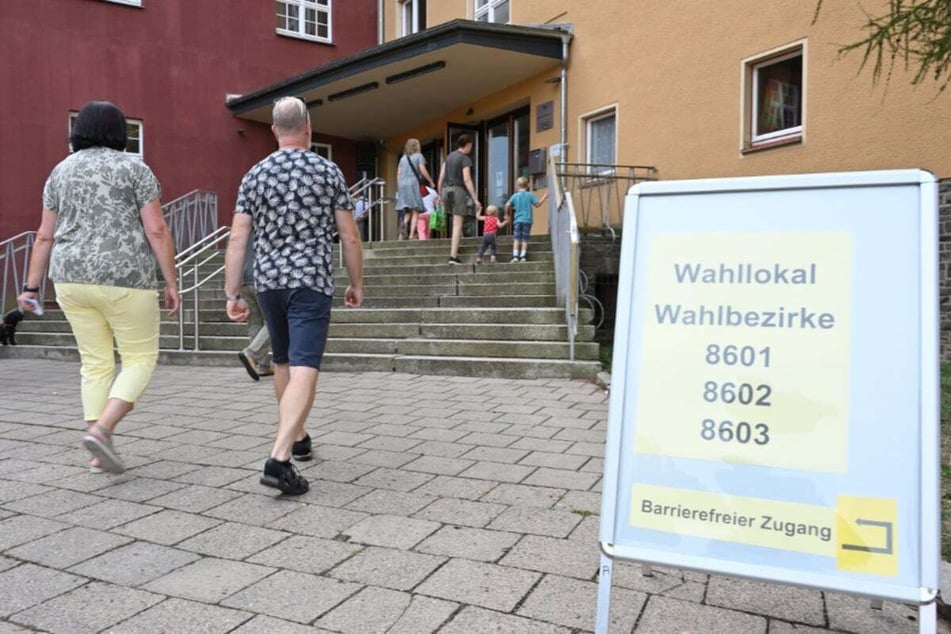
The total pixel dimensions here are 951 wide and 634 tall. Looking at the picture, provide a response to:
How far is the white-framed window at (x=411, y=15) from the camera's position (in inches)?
667

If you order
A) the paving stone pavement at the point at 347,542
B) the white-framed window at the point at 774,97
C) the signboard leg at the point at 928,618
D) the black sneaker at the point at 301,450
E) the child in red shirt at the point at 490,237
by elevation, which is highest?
the white-framed window at the point at 774,97

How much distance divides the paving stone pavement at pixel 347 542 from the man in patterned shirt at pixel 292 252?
46 cm

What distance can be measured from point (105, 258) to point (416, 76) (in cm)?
1006

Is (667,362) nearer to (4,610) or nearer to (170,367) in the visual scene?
(4,610)

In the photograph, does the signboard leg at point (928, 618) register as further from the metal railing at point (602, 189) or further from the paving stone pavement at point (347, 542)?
the metal railing at point (602, 189)

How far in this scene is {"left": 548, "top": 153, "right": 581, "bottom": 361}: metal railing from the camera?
6.97 meters

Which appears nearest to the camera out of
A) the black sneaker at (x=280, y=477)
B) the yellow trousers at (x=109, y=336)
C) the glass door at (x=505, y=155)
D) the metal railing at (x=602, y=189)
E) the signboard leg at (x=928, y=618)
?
the signboard leg at (x=928, y=618)

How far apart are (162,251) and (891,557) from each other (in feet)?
11.3

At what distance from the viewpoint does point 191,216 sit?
583 inches

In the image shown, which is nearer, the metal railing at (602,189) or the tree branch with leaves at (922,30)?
the tree branch with leaves at (922,30)

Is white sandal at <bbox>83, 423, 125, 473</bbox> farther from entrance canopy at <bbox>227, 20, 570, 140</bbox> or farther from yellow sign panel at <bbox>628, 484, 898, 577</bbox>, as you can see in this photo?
entrance canopy at <bbox>227, 20, 570, 140</bbox>

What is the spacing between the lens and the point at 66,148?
13.5 m

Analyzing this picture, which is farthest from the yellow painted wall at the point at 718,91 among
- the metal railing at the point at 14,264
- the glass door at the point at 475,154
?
the metal railing at the point at 14,264

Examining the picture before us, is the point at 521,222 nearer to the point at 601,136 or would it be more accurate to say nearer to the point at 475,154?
the point at 601,136
